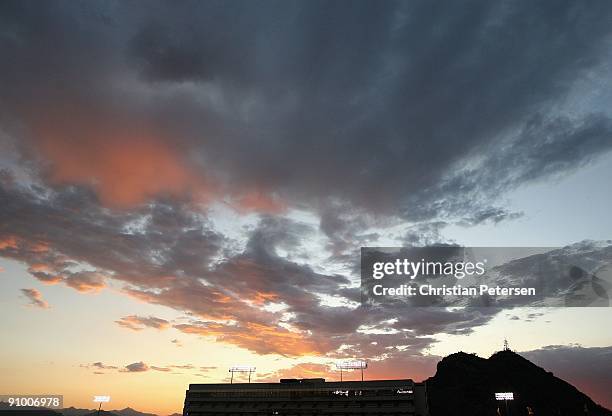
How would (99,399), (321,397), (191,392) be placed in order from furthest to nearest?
(191,392) < (321,397) < (99,399)

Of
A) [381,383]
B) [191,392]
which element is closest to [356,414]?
[381,383]

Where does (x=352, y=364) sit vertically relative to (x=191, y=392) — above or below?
above

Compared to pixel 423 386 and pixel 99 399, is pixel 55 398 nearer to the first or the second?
pixel 99 399

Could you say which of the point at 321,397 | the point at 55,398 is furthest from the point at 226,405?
the point at 55,398

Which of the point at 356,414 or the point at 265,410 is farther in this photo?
the point at 265,410

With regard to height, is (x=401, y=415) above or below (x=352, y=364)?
below

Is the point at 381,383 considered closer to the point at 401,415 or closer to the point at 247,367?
the point at 401,415

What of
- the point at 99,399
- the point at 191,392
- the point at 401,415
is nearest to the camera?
the point at 99,399

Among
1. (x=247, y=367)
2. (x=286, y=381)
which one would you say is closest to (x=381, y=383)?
(x=286, y=381)

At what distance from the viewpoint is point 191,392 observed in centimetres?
16488

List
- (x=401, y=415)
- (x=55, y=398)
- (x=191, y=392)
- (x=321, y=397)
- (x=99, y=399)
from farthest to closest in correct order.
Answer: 1. (x=191, y=392)
2. (x=321, y=397)
3. (x=401, y=415)
4. (x=99, y=399)
5. (x=55, y=398)

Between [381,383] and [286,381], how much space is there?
3583 cm

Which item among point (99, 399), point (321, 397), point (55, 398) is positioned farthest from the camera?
point (321, 397)

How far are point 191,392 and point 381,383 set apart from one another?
239 ft
